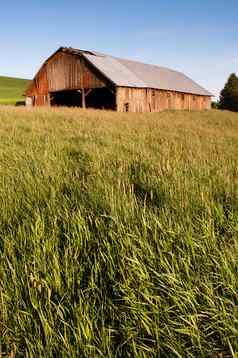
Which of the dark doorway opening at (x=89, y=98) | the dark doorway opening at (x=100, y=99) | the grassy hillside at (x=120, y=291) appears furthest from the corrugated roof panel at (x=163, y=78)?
the grassy hillside at (x=120, y=291)

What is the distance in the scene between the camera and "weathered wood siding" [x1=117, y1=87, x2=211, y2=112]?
95.6 feet

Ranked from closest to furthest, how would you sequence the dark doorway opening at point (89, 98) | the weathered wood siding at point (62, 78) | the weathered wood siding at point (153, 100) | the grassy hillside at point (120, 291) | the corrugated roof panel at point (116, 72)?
the grassy hillside at point (120, 291)
the corrugated roof panel at point (116, 72)
the weathered wood siding at point (153, 100)
the weathered wood siding at point (62, 78)
the dark doorway opening at point (89, 98)

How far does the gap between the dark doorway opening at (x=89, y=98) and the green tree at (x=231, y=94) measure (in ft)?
87.9

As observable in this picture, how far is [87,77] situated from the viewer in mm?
29453

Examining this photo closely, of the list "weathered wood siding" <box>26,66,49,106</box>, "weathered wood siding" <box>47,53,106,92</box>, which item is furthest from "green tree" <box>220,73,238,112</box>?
"weathered wood siding" <box>26,66,49,106</box>

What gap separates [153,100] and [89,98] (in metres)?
7.35

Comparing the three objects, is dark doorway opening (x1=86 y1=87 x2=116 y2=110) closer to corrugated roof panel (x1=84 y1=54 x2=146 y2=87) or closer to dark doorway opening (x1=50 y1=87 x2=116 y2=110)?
dark doorway opening (x1=50 y1=87 x2=116 y2=110)

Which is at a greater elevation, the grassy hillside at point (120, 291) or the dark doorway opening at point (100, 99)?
the dark doorway opening at point (100, 99)

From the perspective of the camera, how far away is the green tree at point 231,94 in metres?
51.1

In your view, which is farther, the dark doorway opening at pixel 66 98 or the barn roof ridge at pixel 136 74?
the dark doorway opening at pixel 66 98

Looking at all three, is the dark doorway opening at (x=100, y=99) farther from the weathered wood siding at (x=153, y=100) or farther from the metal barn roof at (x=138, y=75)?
the metal barn roof at (x=138, y=75)

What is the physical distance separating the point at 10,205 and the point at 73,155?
2.70m

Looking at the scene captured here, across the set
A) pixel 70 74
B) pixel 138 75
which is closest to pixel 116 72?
pixel 138 75

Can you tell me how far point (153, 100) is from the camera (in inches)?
1312
